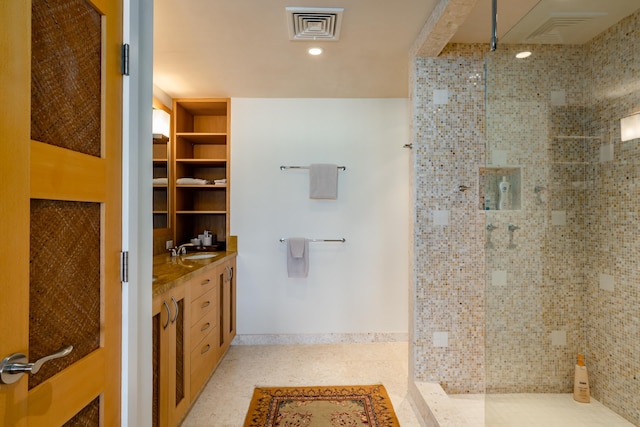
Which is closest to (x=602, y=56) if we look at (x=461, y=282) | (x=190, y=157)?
(x=461, y=282)

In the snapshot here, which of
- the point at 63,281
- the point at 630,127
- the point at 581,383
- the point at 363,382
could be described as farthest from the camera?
the point at 363,382

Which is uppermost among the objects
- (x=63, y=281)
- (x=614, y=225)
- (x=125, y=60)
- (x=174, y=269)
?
(x=125, y=60)

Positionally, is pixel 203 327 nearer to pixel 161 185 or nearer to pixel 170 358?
pixel 170 358

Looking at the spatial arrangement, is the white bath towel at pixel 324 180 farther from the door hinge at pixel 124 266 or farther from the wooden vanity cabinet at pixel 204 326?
the door hinge at pixel 124 266

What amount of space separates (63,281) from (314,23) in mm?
1845

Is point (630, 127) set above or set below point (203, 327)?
above

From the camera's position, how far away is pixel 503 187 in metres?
1.99

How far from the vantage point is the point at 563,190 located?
1.89 m

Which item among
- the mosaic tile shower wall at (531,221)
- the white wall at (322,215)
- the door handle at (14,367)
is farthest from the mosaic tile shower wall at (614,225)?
the door handle at (14,367)

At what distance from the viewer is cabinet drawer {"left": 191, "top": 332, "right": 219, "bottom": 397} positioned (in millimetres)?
2100

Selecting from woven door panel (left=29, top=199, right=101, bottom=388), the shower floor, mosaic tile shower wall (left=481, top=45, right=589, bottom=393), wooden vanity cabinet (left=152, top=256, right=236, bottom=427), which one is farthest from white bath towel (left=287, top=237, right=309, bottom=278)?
woven door panel (left=29, top=199, right=101, bottom=388)

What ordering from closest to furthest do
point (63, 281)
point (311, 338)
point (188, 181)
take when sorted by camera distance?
1. point (63, 281)
2. point (188, 181)
3. point (311, 338)

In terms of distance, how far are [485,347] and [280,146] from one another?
96.9 inches

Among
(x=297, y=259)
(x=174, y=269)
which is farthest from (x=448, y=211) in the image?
Result: (x=174, y=269)
